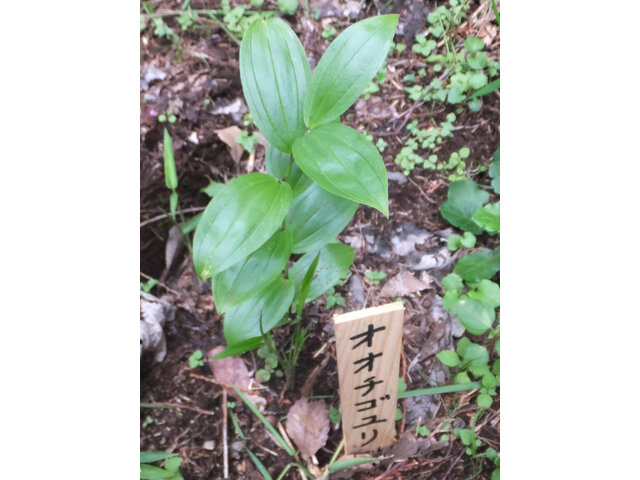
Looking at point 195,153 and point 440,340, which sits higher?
point 195,153

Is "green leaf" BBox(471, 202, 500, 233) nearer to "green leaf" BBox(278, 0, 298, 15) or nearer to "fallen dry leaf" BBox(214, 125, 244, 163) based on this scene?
"fallen dry leaf" BBox(214, 125, 244, 163)

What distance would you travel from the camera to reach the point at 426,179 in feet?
4.55

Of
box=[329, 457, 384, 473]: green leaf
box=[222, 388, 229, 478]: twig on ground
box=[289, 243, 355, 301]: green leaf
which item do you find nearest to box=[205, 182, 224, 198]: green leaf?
box=[289, 243, 355, 301]: green leaf

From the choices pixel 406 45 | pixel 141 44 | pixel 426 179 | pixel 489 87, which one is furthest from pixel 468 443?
pixel 141 44

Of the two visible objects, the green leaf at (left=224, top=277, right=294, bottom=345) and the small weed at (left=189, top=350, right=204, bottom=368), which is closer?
the green leaf at (left=224, top=277, right=294, bottom=345)

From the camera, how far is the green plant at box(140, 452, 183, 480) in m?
1.06

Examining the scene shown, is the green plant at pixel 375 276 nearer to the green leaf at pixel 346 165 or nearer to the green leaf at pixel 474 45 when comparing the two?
the green leaf at pixel 346 165

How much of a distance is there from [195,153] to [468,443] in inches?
39.7

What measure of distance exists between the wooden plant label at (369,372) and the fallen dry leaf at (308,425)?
82 mm

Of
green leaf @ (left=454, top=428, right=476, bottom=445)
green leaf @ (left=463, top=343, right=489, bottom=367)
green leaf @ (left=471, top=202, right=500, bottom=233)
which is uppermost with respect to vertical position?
green leaf @ (left=471, top=202, right=500, bottom=233)

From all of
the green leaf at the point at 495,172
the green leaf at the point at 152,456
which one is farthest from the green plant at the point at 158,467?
the green leaf at the point at 495,172

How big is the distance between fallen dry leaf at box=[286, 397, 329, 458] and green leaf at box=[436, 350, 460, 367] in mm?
276

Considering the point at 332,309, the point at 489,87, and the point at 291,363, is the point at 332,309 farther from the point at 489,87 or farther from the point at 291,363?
the point at 489,87

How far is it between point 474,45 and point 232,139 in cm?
76
